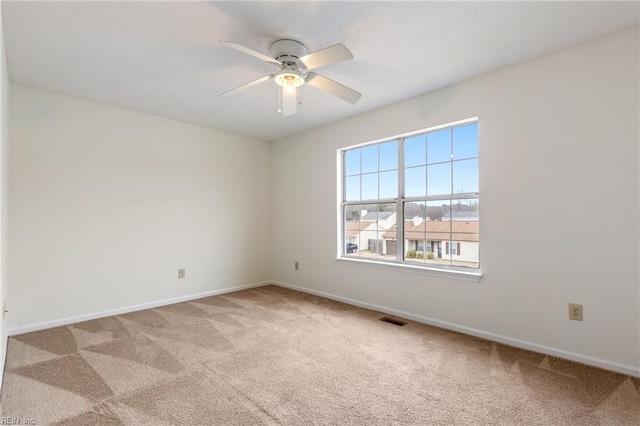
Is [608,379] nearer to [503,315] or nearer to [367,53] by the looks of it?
[503,315]

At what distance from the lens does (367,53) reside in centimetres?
240

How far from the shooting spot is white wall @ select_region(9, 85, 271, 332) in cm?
298

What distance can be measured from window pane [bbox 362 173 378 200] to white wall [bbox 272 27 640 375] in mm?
751

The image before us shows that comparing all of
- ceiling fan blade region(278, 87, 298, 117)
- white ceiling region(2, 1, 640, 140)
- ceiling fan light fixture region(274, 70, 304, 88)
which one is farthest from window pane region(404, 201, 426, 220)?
ceiling fan light fixture region(274, 70, 304, 88)

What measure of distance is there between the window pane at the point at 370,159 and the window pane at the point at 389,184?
6.7 inches

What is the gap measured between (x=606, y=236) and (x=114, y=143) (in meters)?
4.70

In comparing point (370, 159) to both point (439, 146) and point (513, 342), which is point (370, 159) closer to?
point (439, 146)

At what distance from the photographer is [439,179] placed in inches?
127

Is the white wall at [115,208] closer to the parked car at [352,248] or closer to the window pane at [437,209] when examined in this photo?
the parked car at [352,248]

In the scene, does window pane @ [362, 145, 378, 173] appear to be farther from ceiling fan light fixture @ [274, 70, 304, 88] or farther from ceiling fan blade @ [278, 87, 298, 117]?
ceiling fan light fixture @ [274, 70, 304, 88]

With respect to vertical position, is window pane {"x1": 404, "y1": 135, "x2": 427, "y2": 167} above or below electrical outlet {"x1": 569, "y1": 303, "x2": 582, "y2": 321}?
above

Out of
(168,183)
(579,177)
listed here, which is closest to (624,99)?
(579,177)

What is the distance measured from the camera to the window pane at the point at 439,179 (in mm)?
3170

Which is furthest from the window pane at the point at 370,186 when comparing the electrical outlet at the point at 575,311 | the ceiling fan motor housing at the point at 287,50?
the electrical outlet at the point at 575,311
